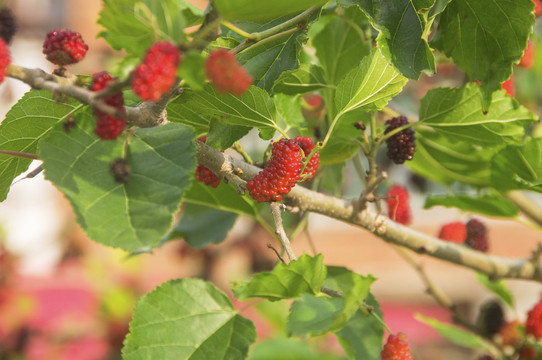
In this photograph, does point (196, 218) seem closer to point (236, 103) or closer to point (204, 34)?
point (236, 103)

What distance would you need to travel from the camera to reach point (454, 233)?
4.36 ft

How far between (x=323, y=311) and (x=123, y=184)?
9.2 inches

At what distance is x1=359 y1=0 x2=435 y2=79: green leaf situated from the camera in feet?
2.05

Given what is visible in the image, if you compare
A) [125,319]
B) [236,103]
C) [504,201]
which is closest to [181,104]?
[236,103]

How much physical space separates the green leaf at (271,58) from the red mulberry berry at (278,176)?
0.35ft

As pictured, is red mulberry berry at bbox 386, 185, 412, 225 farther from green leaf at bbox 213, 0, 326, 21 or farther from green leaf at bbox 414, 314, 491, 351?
green leaf at bbox 213, 0, 326, 21

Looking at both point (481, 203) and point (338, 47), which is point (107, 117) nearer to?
point (338, 47)

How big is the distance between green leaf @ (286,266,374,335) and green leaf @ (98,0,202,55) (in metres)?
0.30

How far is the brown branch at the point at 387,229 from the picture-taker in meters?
0.66

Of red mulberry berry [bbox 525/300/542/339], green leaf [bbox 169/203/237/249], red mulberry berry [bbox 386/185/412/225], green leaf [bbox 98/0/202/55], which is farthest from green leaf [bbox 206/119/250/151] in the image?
red mulberry berry [bbox 525/300/542/339]

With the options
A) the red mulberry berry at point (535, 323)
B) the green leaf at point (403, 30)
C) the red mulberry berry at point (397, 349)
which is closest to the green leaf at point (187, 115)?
the green leaf at point (403, 30)

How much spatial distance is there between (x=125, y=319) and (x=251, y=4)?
166 centimetres

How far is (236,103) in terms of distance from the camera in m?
0.66

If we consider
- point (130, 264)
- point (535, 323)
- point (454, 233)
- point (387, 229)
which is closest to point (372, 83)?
point (387, 229)
